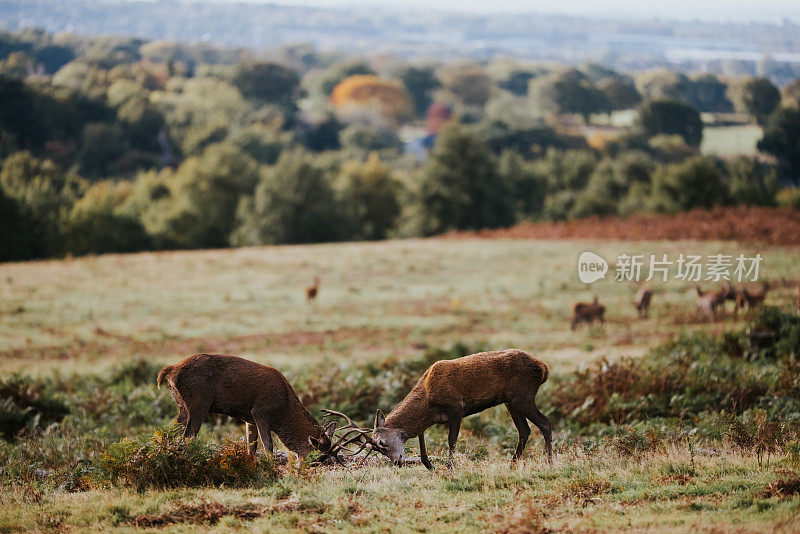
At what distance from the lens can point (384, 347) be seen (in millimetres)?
25406

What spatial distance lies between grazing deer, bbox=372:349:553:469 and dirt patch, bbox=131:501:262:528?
2107mm

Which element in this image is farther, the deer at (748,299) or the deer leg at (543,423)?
the deer at (748,299)

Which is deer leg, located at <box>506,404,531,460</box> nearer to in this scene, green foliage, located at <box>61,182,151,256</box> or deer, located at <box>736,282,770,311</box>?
deer, located at <box>736,282,770,311</box>

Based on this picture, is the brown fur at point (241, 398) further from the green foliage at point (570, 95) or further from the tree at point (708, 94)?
the green foliage at point (570, 95)

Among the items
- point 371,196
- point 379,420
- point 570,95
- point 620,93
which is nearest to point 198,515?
point 379,420

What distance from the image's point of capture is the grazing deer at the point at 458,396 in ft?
33.3

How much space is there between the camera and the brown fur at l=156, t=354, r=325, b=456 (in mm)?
10398

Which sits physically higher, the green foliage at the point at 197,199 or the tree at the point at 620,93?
the tree at the point at 620,93

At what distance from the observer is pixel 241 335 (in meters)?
27.6

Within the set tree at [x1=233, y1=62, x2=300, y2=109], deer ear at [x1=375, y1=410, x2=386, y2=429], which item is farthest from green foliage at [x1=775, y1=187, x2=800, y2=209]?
tree at [x1=233, y1=62, x2=300, y2=109]

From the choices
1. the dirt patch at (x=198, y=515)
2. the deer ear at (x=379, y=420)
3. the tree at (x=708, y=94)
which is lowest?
the dirt patch at (x=198, y=515)

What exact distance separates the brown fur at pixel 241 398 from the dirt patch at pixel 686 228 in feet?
126

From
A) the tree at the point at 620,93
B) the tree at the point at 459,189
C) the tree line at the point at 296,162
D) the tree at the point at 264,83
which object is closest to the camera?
the tree line at the point at 296,162

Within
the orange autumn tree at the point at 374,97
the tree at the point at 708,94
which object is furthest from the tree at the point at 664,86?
the orange autumn tree at the point at 374,97
